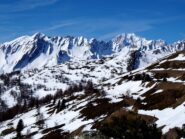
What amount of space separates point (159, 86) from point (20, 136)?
57974mm

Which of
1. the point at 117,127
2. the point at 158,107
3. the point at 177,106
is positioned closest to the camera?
the point at 117,127

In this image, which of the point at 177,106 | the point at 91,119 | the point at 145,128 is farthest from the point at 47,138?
the point at 145,128

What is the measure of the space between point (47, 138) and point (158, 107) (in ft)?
141

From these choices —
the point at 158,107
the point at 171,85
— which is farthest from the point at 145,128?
the point at 171,85

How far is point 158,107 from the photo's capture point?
119562 millimetres

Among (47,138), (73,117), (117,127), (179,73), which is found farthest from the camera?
(179,73)

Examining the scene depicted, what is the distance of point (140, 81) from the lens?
194 m

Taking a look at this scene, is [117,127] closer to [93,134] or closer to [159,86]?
[93,134]

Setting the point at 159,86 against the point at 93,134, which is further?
the point at 159,86

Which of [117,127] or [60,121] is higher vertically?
[117,127]

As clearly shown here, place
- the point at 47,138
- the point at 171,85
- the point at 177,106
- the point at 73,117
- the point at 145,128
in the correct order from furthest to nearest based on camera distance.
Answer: the point at 73,117, the point at 171,85, the point at 47,138, the point at 177,106, the point at 145,128

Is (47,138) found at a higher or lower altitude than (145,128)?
lower

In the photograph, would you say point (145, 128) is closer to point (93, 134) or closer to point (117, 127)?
point (117, 127)

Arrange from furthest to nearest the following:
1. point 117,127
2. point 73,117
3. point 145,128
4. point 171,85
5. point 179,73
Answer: point 179,73
point 73,117
point 171,85
point 117,127
point 145,128
